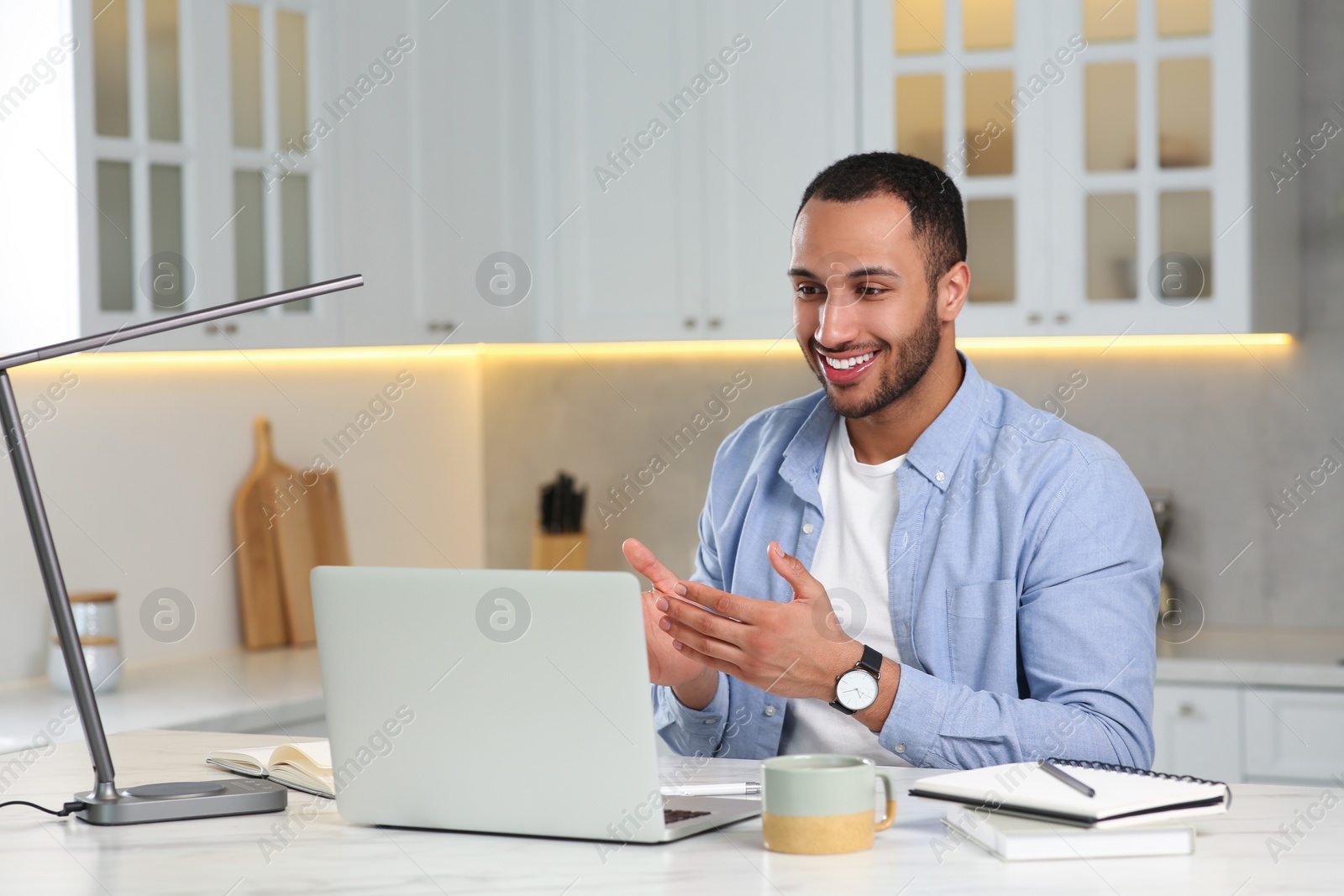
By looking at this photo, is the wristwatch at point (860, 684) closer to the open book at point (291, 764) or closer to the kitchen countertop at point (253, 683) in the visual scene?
the open book at point (291, 764)

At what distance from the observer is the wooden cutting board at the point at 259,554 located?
3402 millimetres

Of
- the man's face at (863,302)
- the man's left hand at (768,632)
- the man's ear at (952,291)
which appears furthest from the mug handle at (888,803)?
the man's ear at (952,291)

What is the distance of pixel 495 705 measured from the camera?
125 cm

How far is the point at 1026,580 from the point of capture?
1770 mm

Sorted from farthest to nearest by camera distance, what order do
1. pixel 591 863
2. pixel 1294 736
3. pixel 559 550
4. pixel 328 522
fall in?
pixel 559 550
pixel 328 522
pixel 1294 736
pixel 591 863

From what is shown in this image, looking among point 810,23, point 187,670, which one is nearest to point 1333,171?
point 810,23

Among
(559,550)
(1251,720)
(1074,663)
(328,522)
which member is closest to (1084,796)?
(1074,663)

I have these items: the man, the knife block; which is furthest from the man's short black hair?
the knife block

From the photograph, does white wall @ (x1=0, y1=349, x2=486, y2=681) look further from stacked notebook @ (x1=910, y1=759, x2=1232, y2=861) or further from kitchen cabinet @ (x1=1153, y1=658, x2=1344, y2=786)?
stacked notebook @ (x1=910, y1=759, x2=1232, y2=861)

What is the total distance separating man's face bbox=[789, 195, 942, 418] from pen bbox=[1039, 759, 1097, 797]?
679mm

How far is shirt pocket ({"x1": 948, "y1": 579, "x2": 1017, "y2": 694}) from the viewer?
1760 millimetres

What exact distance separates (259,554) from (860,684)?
2.17 meters

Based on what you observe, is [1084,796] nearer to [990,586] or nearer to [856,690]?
[856,690]

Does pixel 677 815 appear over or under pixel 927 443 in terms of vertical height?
under
